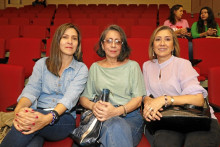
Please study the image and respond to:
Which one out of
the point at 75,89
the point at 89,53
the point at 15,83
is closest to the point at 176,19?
the point at 89,53

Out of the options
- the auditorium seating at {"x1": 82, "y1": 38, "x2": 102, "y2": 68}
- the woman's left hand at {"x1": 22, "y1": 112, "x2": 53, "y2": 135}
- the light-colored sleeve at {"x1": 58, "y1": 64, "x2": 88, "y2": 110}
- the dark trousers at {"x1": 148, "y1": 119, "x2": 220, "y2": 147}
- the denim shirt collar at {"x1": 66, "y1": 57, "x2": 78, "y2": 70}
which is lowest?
the dark trousers at {"x1": 148, "y1": 119, "x2": 220, "y2": 147}

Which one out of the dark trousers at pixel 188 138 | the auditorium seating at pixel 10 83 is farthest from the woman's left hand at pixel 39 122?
the dark trousers at pixel 188 138

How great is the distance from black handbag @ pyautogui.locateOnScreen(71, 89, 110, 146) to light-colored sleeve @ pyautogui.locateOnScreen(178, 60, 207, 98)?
0.42m

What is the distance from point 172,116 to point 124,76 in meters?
0.37

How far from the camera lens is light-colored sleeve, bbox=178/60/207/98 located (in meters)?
1.13

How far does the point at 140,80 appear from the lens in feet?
4.08

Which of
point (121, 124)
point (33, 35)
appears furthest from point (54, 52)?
point (33, 35)

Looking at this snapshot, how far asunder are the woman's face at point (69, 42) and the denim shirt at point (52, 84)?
0.08 meters

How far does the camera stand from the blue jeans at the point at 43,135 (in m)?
0.91

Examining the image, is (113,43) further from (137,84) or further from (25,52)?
(25,52)

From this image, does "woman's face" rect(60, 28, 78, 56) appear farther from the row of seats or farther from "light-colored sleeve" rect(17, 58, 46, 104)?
the row of seats

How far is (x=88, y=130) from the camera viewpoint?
3.30 ft

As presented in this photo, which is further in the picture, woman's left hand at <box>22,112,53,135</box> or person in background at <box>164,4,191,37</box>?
person in background at <box>164,4,191,37</box>

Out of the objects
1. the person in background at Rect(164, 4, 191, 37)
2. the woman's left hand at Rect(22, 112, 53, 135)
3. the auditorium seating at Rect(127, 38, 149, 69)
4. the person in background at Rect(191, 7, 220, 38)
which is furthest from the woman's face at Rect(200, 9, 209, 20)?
the woman's left hand at Rect(22, 112, 53, 135)
